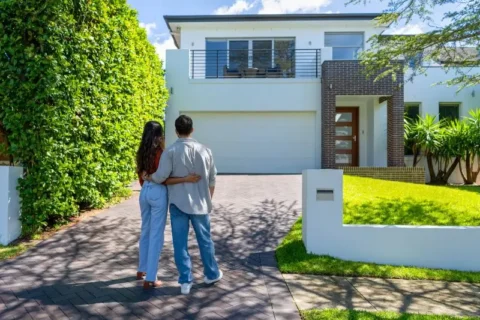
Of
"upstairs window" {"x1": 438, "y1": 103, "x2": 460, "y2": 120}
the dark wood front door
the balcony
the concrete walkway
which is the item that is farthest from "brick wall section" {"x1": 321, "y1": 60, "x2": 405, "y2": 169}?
the concrete walkway

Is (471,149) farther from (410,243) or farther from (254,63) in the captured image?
(410,243)

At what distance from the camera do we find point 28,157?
16.3ft

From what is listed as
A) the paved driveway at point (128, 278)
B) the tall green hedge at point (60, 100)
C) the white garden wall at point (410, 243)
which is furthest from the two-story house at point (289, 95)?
the white garden wall at point (410, 243)

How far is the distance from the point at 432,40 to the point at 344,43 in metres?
9.43

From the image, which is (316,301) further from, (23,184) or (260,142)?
(260,142)

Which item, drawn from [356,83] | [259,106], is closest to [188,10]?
[259,106]

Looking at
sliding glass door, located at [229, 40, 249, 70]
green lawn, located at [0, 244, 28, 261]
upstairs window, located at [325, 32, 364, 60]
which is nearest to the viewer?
green lawn, located at [0, 244, 28, 261]

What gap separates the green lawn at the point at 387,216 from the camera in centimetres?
429

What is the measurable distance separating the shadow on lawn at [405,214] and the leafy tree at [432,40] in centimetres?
289

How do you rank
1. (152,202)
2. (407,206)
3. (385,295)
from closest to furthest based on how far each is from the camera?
(152,202) → (385,295) → (407,206)

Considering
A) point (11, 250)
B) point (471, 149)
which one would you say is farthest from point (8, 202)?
point (471, 149)

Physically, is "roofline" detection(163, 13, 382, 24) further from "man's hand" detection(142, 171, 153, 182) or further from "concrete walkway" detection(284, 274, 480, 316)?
"concrete walkway" detection(284, 274, 480, 316)

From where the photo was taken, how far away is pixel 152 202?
348cm

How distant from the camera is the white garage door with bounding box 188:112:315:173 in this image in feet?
44.0
